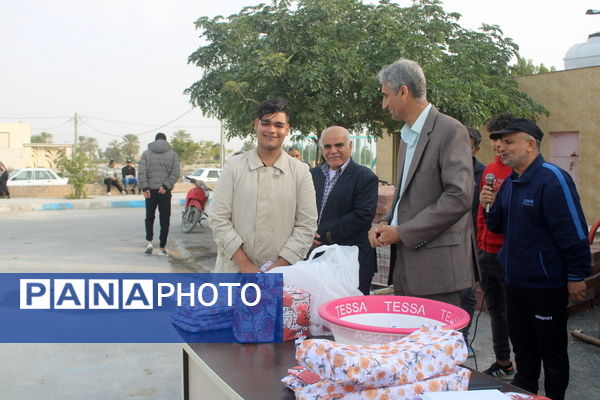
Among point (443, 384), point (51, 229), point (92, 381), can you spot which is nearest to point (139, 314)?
point (92, 381)

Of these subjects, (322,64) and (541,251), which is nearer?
(541,251)

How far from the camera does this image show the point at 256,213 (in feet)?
9.75

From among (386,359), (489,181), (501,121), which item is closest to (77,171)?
(501,121)

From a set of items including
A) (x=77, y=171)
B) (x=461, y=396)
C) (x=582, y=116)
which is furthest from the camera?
(x=77, y=171)

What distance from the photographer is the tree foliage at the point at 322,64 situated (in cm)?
1026

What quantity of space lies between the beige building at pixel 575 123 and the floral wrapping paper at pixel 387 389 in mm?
13548

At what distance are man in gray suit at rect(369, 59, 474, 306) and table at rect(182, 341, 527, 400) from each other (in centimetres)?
69

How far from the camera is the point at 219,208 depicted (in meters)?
2.96

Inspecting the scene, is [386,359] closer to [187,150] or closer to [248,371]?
Answer: [248,371]

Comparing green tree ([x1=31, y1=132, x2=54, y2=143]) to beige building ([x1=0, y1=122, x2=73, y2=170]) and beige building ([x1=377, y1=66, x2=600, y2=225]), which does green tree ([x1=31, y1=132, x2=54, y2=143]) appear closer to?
beige building ([x1=0, y1=122, x2=73, y2=170])

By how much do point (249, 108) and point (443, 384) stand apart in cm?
957

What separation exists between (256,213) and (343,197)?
930 millimetres

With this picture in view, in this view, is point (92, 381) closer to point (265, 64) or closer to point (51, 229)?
point (265, 64)

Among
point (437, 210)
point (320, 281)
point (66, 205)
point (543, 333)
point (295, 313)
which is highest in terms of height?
point (437, 210)
